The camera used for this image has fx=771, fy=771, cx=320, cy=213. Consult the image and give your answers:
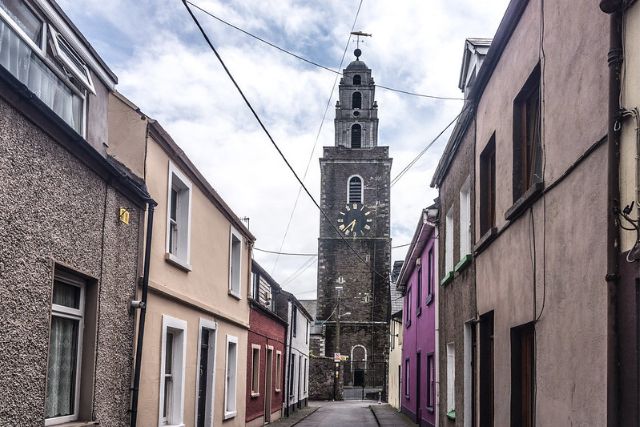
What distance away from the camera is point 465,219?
40.5 feet

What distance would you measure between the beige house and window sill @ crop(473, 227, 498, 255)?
4.32m

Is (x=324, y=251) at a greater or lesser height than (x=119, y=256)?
greater

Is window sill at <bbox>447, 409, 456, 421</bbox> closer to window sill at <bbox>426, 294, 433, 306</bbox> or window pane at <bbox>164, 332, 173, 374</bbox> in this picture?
window sill at <bbox>426, 294, 433, 306</bbox>

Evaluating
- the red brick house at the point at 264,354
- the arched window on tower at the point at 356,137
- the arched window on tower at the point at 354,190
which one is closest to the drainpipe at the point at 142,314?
the red brick house at the point at 264,354

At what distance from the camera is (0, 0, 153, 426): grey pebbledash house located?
599cm

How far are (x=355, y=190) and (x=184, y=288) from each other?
1994 inches

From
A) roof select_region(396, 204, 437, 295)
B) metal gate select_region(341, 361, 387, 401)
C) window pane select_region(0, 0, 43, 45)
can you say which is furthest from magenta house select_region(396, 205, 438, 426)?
metal gate select_region(341, 361, 387, 401)

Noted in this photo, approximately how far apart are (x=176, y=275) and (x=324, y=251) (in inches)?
1970

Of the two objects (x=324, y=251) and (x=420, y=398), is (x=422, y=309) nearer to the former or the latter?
(x=420, y=398)

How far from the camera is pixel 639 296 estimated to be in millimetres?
4469

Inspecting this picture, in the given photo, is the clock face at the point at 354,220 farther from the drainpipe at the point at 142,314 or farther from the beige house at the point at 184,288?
the drainpipe at the point at 142,314

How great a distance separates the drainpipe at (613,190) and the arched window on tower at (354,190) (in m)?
57.2

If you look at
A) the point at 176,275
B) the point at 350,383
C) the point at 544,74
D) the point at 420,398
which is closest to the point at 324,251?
the point at 350,383

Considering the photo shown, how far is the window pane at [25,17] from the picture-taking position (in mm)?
6887
